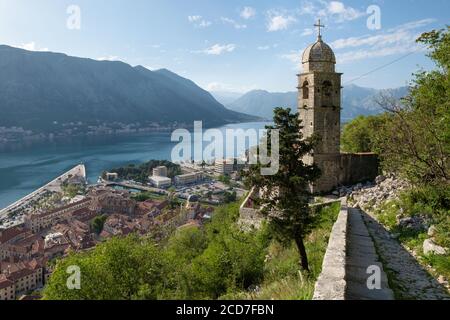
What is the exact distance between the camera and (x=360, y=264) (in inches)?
235

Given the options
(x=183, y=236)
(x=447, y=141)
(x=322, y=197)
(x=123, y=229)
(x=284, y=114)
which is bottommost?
(x=123, y=229)

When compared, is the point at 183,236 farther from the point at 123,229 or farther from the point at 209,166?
the point at 209,166

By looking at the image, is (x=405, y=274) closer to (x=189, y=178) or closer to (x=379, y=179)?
(x=379, y=179)

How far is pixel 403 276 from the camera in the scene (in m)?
5.70

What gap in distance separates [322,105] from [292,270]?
8.05 m

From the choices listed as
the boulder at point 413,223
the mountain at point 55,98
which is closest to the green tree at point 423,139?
the boulder at point 413,223

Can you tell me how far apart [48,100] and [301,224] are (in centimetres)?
17895

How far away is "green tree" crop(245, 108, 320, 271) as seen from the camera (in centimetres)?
753

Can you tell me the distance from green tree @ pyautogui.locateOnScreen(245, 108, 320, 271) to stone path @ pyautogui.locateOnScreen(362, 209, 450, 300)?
5.40 ft

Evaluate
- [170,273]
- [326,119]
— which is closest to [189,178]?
[326,119]

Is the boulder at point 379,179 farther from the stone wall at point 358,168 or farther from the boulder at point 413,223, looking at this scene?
the boulder at point 413,223

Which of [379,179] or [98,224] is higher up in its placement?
[379,179]

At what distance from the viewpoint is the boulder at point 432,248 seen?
20.2 feet
